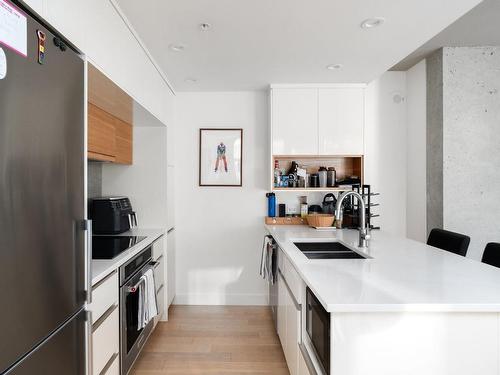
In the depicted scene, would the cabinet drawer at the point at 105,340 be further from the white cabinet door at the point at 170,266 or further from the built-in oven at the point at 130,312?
the white cabinet door at the point at 170,266

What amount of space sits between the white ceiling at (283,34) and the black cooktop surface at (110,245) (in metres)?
1.47

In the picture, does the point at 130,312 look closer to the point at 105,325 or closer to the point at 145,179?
the point at 105,325

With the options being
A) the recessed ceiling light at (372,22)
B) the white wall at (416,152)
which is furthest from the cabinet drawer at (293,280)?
the white wall at (416,152)

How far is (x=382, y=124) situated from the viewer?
12.0ft

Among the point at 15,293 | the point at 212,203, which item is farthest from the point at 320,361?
the point at 212,203

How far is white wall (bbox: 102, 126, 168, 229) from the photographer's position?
310cm

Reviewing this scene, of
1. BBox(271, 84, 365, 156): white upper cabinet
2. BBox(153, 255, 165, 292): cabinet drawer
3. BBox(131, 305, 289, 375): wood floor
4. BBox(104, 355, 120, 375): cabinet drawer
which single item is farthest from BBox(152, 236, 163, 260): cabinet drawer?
BBox(271, 84, 365, 156): white upper cabinet

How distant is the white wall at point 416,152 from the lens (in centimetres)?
346

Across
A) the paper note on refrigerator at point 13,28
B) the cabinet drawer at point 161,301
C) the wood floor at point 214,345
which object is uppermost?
the paper note on refrigerator at point 13,28

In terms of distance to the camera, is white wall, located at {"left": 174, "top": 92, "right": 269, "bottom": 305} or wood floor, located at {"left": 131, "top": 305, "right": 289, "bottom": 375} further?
white wall, located at {"left": 174, "top": 92, "right": 269, "bottom": 305}

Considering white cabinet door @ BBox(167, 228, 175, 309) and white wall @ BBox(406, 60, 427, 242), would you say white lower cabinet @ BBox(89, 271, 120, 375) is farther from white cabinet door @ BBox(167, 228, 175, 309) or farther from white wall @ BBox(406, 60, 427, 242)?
white wall @ BBox(406, 60, 427, 242)

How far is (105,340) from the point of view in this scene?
1691 millimetres

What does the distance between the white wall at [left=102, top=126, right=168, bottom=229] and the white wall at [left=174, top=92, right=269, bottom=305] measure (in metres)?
0.46

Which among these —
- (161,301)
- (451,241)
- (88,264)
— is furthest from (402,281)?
(161,301)
